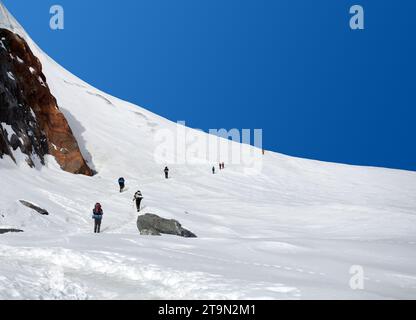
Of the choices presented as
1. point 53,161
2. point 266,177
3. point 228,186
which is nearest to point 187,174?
point 228,186

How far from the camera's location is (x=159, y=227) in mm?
17312

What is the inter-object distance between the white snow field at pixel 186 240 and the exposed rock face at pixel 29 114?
1.94 metres

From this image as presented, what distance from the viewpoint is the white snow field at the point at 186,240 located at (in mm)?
8406

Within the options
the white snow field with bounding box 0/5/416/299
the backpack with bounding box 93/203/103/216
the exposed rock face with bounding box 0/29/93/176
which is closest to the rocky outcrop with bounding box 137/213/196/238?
the white snow field with bounding box 0/5/416/299

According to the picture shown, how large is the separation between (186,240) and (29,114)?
28.1 meters

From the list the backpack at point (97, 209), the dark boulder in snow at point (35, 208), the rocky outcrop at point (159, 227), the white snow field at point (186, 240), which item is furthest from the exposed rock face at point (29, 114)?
the rocky outcrop at point (159, 227)

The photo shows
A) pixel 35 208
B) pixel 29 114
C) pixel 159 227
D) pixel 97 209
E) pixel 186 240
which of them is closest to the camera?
pixel 186 240

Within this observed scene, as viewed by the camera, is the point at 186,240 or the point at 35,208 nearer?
the point at 186,240

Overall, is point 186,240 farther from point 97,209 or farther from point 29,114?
point 29,114

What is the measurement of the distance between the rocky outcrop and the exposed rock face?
15645 millimetres

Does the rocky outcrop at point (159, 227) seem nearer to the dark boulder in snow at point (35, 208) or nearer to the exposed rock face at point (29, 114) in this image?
the dark boulder in snow at point (35, 208)

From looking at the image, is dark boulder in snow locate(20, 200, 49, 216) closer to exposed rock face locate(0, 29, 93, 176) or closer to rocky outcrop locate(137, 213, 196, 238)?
rocky outcrop locate(137, 213, 196, 238)

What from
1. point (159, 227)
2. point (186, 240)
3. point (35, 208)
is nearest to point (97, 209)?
point (159, 227)
